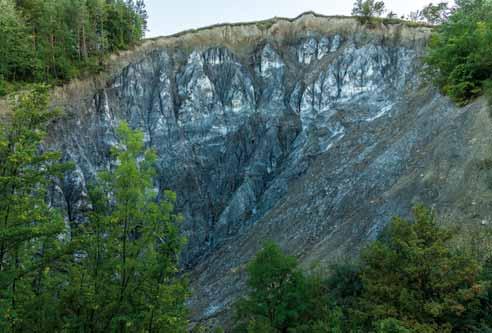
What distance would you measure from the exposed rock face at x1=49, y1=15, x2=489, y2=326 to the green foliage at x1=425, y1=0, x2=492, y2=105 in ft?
4.25

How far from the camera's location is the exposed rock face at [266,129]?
23688 mm

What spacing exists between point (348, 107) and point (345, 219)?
1570 centimetres

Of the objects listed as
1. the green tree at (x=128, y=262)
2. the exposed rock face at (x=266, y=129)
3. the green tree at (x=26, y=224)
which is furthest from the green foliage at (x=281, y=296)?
the green tree at (x=26, y=224)

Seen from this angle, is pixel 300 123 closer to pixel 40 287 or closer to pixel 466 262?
pixel 466 262

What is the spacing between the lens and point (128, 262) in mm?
7012

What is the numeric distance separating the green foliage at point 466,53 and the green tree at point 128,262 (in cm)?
1857

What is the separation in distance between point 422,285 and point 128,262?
24.0 feet

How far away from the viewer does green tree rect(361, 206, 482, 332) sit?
30.3 ft

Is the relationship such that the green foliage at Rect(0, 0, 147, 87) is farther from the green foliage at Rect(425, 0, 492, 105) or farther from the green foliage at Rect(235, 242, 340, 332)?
the green foliage at Rect(425, 0, 492, 105)

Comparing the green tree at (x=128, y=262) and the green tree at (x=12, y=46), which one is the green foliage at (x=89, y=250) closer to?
the green tree at (x=128, y=262)

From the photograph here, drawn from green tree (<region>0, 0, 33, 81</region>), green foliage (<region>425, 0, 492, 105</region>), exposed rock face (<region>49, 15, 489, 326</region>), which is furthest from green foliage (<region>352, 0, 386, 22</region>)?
green tree (<region>0, 0, 33, 81</region>)

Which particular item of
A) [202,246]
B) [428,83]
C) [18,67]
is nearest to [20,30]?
[18,67]

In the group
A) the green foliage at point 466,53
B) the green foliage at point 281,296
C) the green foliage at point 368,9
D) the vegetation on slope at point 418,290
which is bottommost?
the green foliage at point 281,296

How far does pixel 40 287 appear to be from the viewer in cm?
784
